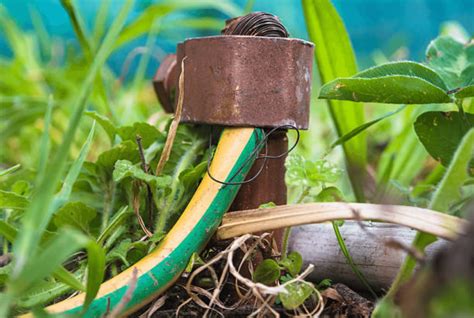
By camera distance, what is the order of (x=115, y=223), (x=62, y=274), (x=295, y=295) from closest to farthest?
(x=62, y=274) → (x=295, y=295) → (x=115, y=223)

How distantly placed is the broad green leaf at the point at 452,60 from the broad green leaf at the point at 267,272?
357 millimetres

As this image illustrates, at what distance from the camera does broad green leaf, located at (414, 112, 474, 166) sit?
846 millimetres

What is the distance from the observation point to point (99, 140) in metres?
1.97

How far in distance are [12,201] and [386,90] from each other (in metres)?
0.47

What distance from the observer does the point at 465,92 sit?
777mm

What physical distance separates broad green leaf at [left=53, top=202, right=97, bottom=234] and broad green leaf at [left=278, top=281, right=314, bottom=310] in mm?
274

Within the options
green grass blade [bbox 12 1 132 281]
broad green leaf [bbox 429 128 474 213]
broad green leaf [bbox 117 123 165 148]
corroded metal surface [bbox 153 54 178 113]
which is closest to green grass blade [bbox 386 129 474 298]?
broad green leaf [bbox 429 128 474 213]

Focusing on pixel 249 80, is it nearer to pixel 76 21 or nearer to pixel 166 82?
pixel 166 82

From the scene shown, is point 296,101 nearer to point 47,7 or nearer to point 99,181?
point 99,181

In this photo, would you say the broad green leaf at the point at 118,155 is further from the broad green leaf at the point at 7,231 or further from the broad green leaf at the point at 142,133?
the broad green leaf at the point at 7,231

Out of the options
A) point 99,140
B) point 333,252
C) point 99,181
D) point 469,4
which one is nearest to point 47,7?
point 99,140

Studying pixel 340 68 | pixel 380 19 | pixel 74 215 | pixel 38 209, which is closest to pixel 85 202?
pixel 74 215

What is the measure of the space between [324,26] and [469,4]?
1.84 metres

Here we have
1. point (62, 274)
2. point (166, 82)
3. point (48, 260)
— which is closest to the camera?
point (48, 260)
